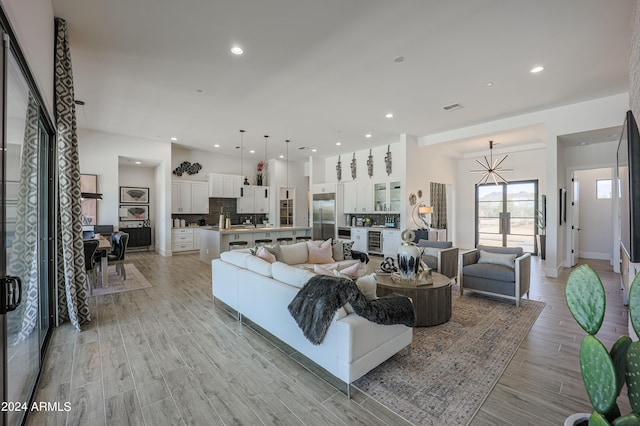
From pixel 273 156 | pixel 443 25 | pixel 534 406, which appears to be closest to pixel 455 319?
pixel 534 406

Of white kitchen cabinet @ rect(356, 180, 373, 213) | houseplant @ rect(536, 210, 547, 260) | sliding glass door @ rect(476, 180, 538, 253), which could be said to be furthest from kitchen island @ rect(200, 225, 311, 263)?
houseplant @ rect(536, 210, 547, 260)

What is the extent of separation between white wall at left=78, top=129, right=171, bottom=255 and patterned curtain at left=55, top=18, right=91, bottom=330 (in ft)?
15.1

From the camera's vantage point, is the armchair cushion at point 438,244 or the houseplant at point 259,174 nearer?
the armchair cushion at point 438,244

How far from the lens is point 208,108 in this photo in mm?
5445

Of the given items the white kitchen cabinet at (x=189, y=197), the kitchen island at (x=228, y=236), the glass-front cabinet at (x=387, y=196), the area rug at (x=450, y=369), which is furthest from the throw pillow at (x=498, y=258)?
the white kitchen cabinet at (x=189, y=197)

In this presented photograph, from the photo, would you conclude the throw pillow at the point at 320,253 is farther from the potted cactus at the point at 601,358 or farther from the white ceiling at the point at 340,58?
the potted cactus at the point at 601,358

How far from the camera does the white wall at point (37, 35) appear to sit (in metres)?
1.67

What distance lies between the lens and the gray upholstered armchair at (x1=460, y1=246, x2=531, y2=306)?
13.3 ft

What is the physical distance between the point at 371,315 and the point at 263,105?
4439mm

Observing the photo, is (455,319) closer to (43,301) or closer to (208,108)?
(43,301)

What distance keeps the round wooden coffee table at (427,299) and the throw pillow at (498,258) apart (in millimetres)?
1578

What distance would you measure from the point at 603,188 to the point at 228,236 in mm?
9848

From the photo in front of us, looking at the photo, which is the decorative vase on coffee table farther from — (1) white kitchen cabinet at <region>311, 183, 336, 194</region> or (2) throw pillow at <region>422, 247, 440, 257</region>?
(1) white kitchen cabinet at <region>311, 183, 336, 194</region>

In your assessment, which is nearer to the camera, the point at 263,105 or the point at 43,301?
the point at 43,301
